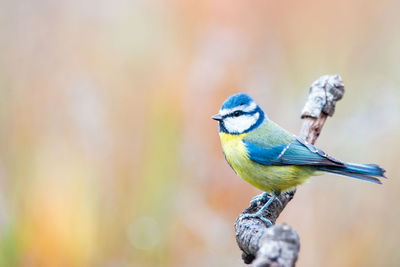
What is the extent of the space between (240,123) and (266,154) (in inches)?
8.8

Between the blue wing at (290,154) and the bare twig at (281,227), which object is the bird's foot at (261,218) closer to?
Result: the bare twig at (281,227)

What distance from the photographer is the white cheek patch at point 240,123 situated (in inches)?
93.5

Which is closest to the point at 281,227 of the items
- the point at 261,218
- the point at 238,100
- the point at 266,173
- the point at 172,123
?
the point at 261,218

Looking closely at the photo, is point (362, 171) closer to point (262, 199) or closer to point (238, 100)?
point (262, 199)

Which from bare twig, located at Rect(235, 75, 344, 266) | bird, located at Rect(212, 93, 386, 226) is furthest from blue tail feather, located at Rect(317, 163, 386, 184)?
bare twig, located at Rect(235, 75, 344, 266)

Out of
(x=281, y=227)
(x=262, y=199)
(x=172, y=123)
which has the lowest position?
(x=281, y=227)

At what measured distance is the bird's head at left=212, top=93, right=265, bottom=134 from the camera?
231cm

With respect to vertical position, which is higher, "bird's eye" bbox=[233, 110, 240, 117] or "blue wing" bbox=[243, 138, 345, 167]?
"bird's eye" bbox=[233, 110, 240, 117]

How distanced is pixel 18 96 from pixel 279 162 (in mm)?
1451

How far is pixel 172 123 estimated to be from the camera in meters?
2.55

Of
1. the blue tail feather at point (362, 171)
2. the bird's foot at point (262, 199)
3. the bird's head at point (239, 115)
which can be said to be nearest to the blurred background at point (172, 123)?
the bird's head at point (239, 115)

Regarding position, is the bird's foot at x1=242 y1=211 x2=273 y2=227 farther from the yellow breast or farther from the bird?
the yellow breast

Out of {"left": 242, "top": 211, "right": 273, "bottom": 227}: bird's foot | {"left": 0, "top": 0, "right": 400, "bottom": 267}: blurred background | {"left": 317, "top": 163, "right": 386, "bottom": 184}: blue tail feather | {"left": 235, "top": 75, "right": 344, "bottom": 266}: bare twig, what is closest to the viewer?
{"left": 235, "top": 75, "right": 344, "bottom": 266}: bare twig

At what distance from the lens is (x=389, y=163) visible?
9.17 ft
